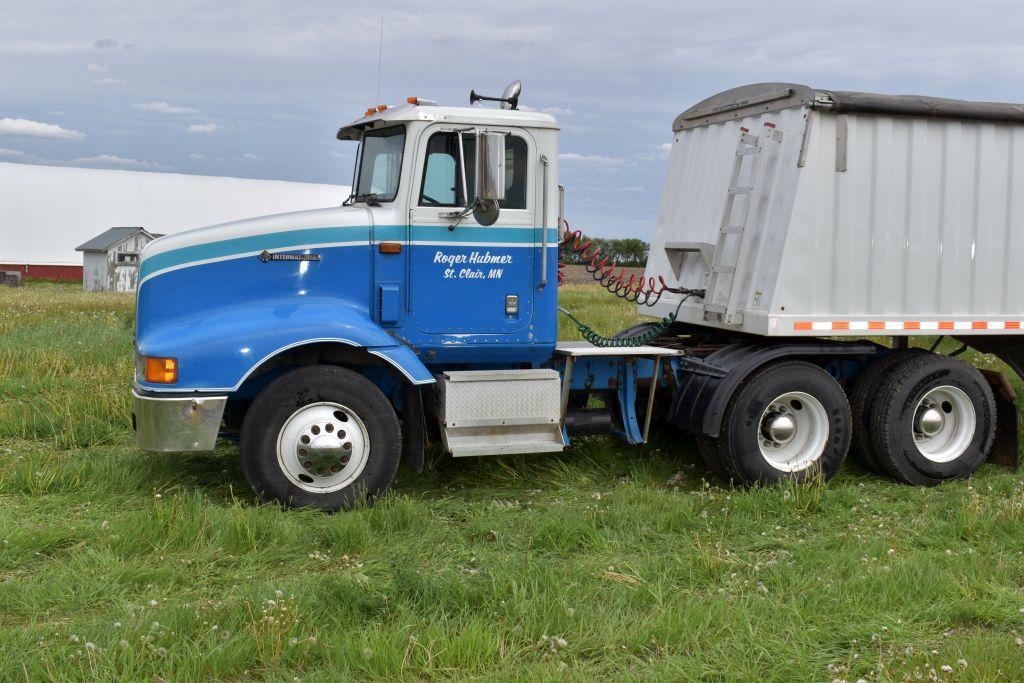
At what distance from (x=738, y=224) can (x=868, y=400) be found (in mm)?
1807

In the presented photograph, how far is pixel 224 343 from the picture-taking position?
21.0 feet

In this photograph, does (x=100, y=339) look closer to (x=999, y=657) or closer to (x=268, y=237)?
(x=268, y=237)

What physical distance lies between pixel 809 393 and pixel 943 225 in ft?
5.97

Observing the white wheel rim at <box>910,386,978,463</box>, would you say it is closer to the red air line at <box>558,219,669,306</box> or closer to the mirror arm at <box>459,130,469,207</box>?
the red air line at <box>558,219,669,306</box>

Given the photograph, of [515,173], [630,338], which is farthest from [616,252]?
[515,173]

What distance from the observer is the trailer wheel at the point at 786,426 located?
7453 mm

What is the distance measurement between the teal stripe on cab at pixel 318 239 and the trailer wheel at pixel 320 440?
3.03 feet

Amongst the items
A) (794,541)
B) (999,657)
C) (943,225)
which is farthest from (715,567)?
(943,225)

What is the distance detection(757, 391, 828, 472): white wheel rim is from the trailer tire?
0.49m

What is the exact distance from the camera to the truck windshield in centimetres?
702

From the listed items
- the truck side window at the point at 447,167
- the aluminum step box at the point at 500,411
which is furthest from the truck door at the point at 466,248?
the aluminum step box at the point at 500,411

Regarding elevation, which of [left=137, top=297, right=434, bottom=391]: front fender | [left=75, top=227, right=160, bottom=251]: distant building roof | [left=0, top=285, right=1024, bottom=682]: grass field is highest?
Result: [left=75, top=227, right=160, bottom=251]: distant building roof

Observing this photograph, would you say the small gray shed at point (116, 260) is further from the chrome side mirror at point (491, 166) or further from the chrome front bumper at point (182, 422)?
the chrome side mirror at point (491, 166)

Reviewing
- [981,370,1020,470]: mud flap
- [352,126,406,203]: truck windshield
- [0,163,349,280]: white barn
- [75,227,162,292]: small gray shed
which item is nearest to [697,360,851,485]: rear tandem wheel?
[981,370,1020,470]: mud flap
